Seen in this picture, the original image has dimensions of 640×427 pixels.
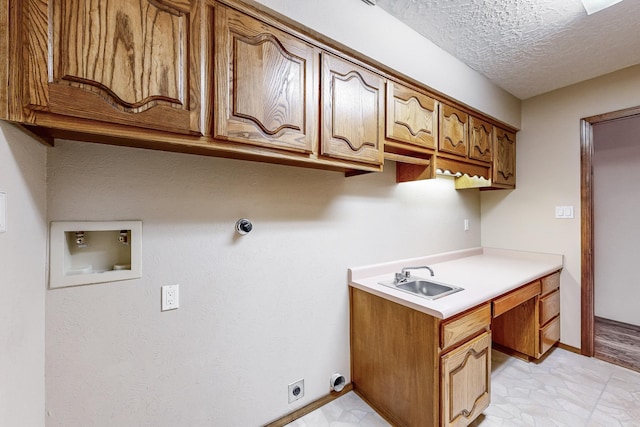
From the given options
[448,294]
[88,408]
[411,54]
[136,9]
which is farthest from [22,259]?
[411,54]

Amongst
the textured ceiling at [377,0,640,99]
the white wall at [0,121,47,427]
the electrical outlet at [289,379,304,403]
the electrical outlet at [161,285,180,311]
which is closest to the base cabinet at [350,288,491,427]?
the electrical outlet at [289,379,304,403]

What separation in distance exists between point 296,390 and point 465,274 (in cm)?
144

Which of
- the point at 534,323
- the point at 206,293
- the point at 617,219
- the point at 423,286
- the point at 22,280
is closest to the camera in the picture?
the point at 22,280

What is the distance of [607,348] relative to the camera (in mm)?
2420

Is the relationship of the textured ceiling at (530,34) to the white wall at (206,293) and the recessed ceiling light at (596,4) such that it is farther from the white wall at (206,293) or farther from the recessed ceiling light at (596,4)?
the white wall at (206,293)

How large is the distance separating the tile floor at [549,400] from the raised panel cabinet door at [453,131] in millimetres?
1723

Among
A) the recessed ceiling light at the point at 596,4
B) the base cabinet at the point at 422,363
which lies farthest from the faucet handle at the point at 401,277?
the recessed ceiling light at the point at 596,4

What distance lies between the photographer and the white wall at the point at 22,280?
2.44 ft

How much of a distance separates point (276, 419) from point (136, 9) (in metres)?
2.03

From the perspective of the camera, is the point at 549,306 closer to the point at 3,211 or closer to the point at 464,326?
the point at 464,326

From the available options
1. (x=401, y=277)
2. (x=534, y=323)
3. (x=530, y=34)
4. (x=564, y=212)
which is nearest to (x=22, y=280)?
(x=401, y=277)

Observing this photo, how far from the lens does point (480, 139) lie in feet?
7.46

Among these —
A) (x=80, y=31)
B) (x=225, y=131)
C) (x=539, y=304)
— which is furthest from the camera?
(x=539, y=304)

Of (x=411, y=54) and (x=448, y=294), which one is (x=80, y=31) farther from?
(x=448, y=294)
